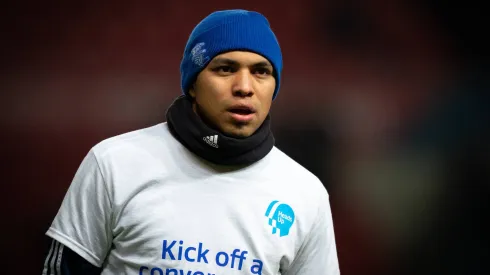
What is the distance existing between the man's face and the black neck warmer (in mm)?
21

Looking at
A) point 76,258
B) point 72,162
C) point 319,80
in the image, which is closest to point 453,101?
point 319,80

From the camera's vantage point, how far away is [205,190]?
1004 millimetres

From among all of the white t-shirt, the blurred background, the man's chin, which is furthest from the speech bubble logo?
the blurred background

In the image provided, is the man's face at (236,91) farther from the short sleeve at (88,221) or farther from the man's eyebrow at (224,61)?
the short sleeve at (88,221)

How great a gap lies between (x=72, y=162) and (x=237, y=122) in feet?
2.77

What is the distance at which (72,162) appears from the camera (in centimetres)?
168

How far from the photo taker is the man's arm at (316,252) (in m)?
1.08

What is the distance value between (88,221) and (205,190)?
0.20 metres

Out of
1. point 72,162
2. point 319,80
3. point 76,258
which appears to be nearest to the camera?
point 76,258

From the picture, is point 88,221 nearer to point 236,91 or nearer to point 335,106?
point 236,91

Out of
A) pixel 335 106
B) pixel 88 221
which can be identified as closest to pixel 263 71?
pixel 88 221

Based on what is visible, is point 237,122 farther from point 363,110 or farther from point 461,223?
point 461,223

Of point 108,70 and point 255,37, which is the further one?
point 108,70

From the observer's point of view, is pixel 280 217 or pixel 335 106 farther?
pixel 335 106
